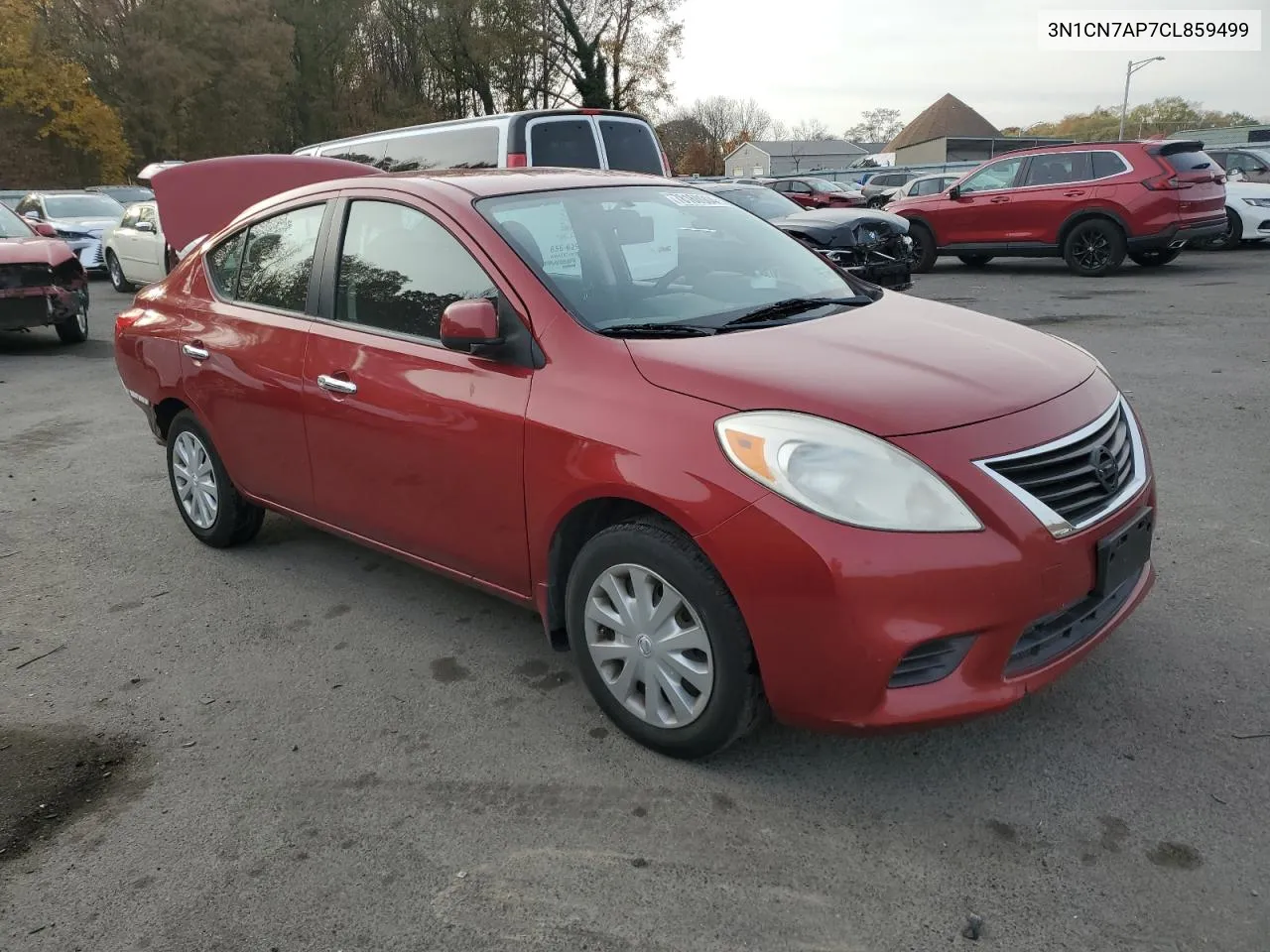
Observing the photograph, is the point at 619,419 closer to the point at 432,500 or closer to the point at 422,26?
the point at 432,500

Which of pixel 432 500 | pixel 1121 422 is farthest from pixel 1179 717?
pixel 432 500

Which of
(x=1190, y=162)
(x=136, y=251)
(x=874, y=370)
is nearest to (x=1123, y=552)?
(x=874, y=370)

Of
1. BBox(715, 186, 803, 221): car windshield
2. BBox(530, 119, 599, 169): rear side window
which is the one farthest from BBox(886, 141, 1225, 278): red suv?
BBox(530, 119, 599, 169): rear side window

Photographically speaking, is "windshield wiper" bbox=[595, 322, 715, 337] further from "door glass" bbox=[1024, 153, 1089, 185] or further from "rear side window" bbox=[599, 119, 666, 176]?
"door glass" bbox=[1024, 153, 1089, 185]

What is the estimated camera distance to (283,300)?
416 cm

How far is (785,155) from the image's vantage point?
9362 cm

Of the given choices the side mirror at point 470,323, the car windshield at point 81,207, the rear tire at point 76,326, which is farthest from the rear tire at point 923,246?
the car windshield at point 81,207

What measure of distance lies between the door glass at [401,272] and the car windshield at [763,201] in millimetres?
10534

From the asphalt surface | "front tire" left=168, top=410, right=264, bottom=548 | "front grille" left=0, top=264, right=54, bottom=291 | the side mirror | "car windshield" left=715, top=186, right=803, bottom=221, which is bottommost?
the asphalt surface

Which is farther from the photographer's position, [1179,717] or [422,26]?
[422,26]

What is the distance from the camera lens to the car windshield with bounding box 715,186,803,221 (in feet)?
45.9

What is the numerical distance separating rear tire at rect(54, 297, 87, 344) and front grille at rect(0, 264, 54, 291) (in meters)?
0.67

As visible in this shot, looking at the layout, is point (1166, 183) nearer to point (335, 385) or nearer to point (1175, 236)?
point (1175, 236)

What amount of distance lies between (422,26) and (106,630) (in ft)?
157
